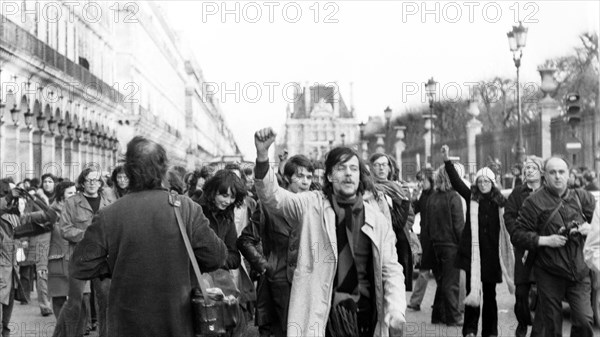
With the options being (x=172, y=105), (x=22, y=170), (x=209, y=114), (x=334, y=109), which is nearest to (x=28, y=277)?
(x=22, y=170)

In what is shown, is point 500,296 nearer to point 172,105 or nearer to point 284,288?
point 284,288

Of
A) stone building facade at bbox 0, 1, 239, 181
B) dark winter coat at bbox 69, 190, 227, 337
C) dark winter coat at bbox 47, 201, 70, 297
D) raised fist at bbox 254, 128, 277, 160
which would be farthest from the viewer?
stone building facade at bbox 0, 1, 239, 181

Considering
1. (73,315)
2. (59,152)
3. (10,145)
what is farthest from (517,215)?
(59,152)

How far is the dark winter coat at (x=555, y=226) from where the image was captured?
812 cm

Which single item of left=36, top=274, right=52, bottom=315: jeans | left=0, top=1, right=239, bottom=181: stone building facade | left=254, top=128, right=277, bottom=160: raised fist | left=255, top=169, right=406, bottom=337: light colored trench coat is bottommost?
left=36, top=274, right=52, bottom=315: jeans

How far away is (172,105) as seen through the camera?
298 feet

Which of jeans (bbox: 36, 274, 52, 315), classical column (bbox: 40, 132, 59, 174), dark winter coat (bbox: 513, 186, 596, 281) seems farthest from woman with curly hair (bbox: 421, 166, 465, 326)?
classical column (bbox: 40, 132, 59, 174)

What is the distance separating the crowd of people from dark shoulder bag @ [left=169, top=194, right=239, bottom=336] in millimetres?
26

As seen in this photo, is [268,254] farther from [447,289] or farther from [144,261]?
[447,289]

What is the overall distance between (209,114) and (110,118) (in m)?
92.3

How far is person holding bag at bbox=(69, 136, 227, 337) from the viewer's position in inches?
205

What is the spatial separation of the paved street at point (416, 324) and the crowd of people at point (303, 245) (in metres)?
0.23

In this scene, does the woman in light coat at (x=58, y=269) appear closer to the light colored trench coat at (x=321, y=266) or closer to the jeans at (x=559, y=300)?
the jeans at (x=559, y=300)

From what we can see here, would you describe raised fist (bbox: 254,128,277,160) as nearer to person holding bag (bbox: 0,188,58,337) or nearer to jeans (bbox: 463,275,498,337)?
person holding bag (bbox: 0,188,58,337)
